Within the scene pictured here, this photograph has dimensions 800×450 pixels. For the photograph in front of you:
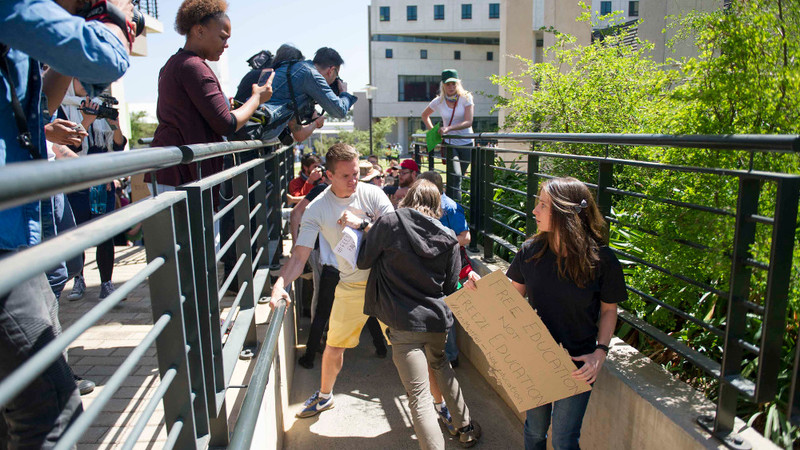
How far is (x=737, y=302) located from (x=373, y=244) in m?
2.17

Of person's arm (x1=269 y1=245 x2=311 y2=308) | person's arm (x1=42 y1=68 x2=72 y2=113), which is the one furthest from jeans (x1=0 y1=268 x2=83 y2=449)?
person's arm (x1=269 y1=245 x2=311 y2=308)

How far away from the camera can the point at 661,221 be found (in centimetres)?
313

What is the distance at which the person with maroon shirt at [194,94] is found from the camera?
11.2 feet

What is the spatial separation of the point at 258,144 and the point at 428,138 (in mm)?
3815

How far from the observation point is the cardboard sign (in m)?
2.95

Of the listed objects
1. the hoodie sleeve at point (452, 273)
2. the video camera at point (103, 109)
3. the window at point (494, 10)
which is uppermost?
the window at point (494, 10)

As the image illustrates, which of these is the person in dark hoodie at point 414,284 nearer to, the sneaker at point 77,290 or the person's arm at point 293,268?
the person's arm at point 293,268

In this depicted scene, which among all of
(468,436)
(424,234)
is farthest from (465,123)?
(468,436)

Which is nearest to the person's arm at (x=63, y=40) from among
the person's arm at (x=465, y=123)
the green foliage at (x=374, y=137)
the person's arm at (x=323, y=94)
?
the person's arm at (x=323, y=94)

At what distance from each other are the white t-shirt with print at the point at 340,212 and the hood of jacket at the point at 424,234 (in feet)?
1.61

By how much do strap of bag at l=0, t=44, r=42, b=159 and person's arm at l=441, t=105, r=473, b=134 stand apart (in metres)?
5.83

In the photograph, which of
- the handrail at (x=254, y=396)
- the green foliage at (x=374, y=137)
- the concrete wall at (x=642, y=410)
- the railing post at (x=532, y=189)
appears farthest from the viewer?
the green foliage at (x=374, y=137)

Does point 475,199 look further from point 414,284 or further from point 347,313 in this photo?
point 414,284

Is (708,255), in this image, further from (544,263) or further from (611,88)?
(611,88)
